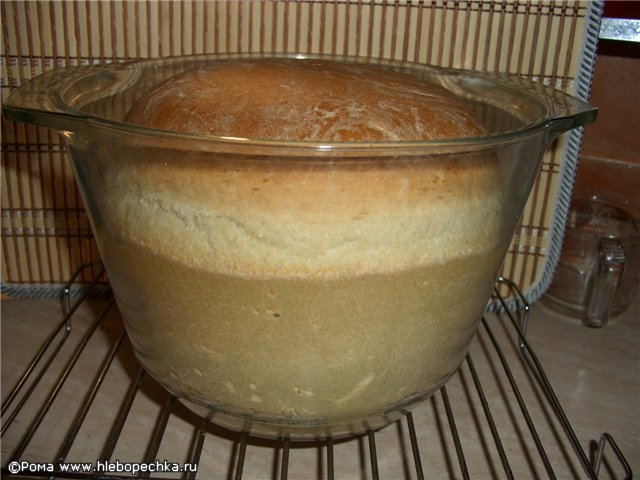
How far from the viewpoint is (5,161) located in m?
0.78

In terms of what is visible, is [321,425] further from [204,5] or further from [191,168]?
[204,5]

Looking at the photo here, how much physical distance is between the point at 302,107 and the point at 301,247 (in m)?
0.11

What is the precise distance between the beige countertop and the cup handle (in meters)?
0.02

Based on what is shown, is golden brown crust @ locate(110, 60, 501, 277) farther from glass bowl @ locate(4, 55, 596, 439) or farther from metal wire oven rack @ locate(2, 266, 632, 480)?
metal wire oven rack @ locate(2, 266, 632, 480)

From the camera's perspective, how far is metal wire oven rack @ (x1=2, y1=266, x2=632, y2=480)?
0.54 meters

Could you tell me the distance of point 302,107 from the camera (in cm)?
45

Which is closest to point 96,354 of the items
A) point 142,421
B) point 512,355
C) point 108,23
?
point 142,421

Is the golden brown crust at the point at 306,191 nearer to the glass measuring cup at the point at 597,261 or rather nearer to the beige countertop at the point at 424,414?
the beige countertop at the point at 424,414

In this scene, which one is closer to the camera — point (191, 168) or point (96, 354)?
point (191, 168)

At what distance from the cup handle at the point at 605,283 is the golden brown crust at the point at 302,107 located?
1.21 ft

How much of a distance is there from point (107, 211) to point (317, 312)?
174 millimetres

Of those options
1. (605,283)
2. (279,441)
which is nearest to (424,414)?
(279,441)

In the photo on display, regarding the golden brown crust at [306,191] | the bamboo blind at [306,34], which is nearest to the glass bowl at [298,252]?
the golden brown crust at [306,191]

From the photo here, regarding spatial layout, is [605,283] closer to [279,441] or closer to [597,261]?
[597,261]
